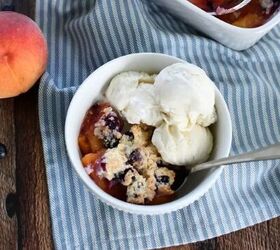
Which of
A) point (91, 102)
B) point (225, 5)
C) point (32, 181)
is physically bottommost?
point (32, 181)

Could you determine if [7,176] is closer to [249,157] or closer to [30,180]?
[30,180]

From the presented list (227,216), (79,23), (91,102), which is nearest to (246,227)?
(227,216)

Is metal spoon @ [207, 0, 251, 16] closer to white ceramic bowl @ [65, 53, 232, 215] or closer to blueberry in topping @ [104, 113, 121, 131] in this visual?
white ceramic bowl @ [65, 53, 232, 215]

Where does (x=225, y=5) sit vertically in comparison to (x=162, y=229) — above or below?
above

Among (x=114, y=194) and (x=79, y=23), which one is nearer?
(x=114, y=194)

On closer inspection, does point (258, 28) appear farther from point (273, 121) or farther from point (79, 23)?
point (79, 23)

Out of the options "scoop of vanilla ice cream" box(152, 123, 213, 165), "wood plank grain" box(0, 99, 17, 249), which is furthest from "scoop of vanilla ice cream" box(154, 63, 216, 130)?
"wood plank grain" box(0, 99, 17, 249)

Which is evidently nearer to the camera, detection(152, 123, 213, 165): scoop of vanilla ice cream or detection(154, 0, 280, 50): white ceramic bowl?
detection(152, 123, 213, 165): scoop of vanilla ice cream
